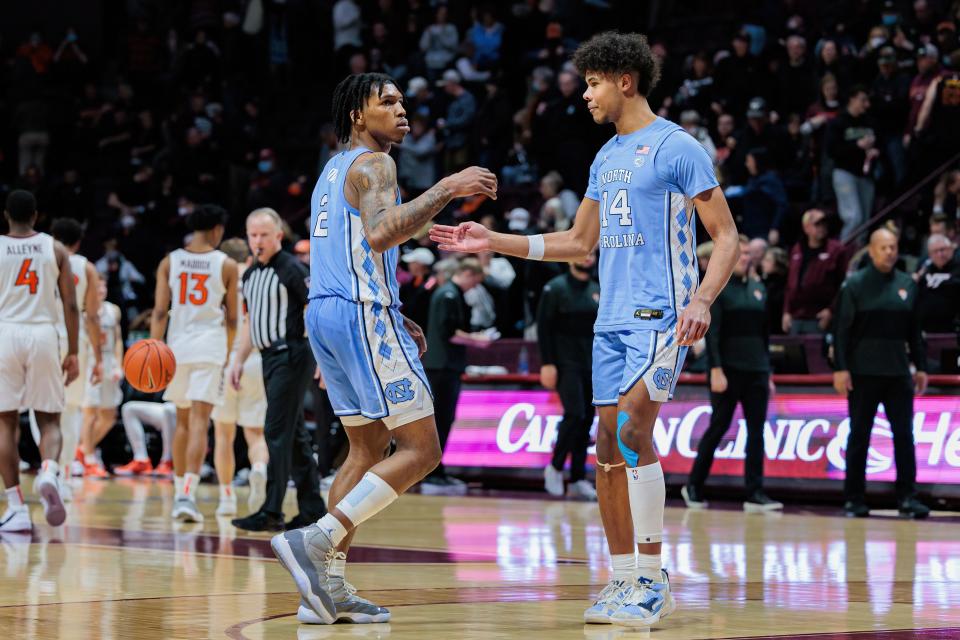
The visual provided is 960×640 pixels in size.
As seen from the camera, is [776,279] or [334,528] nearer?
[334,528]

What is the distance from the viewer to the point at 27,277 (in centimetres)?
1089

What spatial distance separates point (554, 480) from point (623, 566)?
333 inches

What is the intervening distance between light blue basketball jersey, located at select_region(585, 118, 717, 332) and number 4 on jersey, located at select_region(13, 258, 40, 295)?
18.6 ft

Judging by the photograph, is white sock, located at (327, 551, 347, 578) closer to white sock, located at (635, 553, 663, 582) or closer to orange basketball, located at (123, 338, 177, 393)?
white sock, located at (635, 553, 663, 582)

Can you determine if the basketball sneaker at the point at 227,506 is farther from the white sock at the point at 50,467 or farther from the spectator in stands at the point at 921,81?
the spectator in stands at the point at 921,81

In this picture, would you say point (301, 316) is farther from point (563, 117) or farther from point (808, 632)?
A: point (563, 117)

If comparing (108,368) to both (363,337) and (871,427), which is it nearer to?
(871,427)

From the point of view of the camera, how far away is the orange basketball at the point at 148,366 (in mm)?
11352

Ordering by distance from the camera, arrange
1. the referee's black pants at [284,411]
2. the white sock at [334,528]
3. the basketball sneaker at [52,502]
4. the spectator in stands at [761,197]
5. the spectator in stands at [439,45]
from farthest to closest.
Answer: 1. the spectator in stands at [439,45]
2. the spectator in stands at [761,197]
3. the referee's black pants at [284,411]
4. the basketball sneaker at [52,502]
5. the white sock at [334,528]

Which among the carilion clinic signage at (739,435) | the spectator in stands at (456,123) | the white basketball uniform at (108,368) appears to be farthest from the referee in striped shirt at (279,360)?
the spectator in stands at (456,123)

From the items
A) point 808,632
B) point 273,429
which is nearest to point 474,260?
point 273,429

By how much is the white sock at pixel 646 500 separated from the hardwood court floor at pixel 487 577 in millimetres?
387

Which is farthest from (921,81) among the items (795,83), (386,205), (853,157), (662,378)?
(386,205)

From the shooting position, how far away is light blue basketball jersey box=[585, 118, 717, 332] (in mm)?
6500
